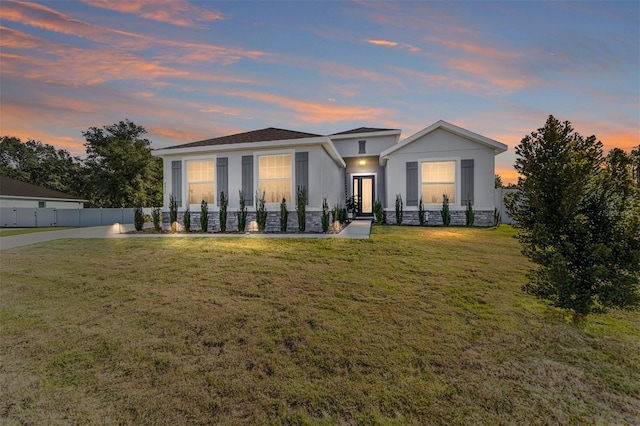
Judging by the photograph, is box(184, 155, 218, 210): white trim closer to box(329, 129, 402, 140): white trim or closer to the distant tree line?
box(329, 129, 402, 140): white trim

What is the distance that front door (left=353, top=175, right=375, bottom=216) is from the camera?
17078 millimetres

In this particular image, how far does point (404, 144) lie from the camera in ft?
43.7

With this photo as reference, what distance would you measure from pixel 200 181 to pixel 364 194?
938cm

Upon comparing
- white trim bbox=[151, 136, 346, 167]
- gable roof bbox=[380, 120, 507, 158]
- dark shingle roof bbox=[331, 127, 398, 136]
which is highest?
dark shingle roof bbox=[331, 127, 398, 136]

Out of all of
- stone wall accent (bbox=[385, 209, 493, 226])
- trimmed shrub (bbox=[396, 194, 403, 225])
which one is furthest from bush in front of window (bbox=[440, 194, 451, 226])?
trimmed shrub (bbox=[396, 194, 403, 225])

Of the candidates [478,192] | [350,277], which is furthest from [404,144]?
[350,277]

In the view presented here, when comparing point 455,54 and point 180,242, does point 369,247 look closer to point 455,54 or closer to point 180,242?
point 180,242

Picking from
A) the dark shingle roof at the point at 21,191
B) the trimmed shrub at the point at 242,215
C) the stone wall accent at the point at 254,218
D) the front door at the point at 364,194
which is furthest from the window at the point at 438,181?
the dark shingle roof at the point at 21,191

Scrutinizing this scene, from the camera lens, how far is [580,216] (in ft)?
12.1

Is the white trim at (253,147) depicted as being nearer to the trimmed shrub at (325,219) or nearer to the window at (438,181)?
the trimmed shrub at (325,219)

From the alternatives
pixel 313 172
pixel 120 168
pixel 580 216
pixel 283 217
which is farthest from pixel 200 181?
pixel 120 168

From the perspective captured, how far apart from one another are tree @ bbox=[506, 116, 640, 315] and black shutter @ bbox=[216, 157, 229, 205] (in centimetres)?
1055

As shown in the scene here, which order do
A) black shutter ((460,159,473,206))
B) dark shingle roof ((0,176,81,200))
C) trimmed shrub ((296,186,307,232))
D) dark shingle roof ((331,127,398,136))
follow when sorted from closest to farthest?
trimmed shrub ((296,186,307,232)), black shutter ((460,159,473,206)), dark shingle roof ((331,127,398,136)), dark shingle roof ((0,176,81,200))

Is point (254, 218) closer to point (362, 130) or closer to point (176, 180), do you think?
point (176, 180)
